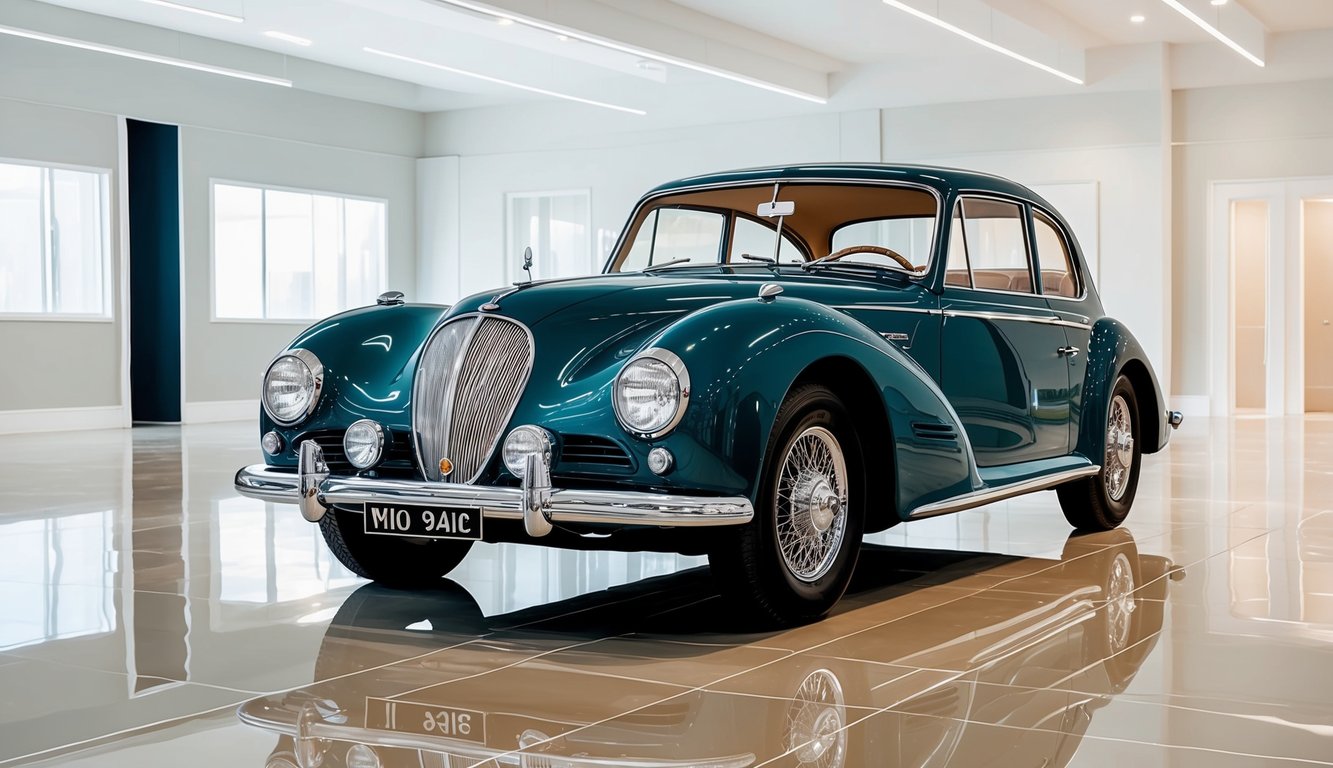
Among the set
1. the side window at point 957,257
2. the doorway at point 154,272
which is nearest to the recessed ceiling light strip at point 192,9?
the doorway at point 154,272

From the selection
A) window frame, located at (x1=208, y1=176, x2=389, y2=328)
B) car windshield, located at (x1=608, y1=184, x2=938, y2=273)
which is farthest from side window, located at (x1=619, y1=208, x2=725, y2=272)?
window frame, located at (x1=208, y1=176, x2=389, y2=328)

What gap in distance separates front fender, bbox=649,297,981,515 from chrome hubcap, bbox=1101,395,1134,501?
2.17 metres

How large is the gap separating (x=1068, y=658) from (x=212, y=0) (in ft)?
42.6

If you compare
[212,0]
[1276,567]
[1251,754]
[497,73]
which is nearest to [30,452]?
[212,0]

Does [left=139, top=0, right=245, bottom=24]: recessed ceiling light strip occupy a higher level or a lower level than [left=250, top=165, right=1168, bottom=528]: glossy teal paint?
higher

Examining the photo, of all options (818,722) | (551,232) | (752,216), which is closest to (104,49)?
(551,232)

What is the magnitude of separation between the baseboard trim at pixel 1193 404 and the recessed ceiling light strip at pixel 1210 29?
422cm

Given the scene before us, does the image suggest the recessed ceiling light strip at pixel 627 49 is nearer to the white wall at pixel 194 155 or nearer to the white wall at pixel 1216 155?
the white wall at pixel 1216 155

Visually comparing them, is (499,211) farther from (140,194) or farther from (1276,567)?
(1276,567)

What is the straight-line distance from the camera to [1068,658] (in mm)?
3789

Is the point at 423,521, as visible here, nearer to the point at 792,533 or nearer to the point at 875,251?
the point at 792,533

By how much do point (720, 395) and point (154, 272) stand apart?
49.0ft

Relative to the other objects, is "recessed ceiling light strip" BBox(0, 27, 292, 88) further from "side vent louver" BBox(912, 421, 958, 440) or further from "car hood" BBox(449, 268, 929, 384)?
"side vent louver" BBox(912, 421, 958, 440)

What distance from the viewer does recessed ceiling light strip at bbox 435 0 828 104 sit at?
12703 mm
